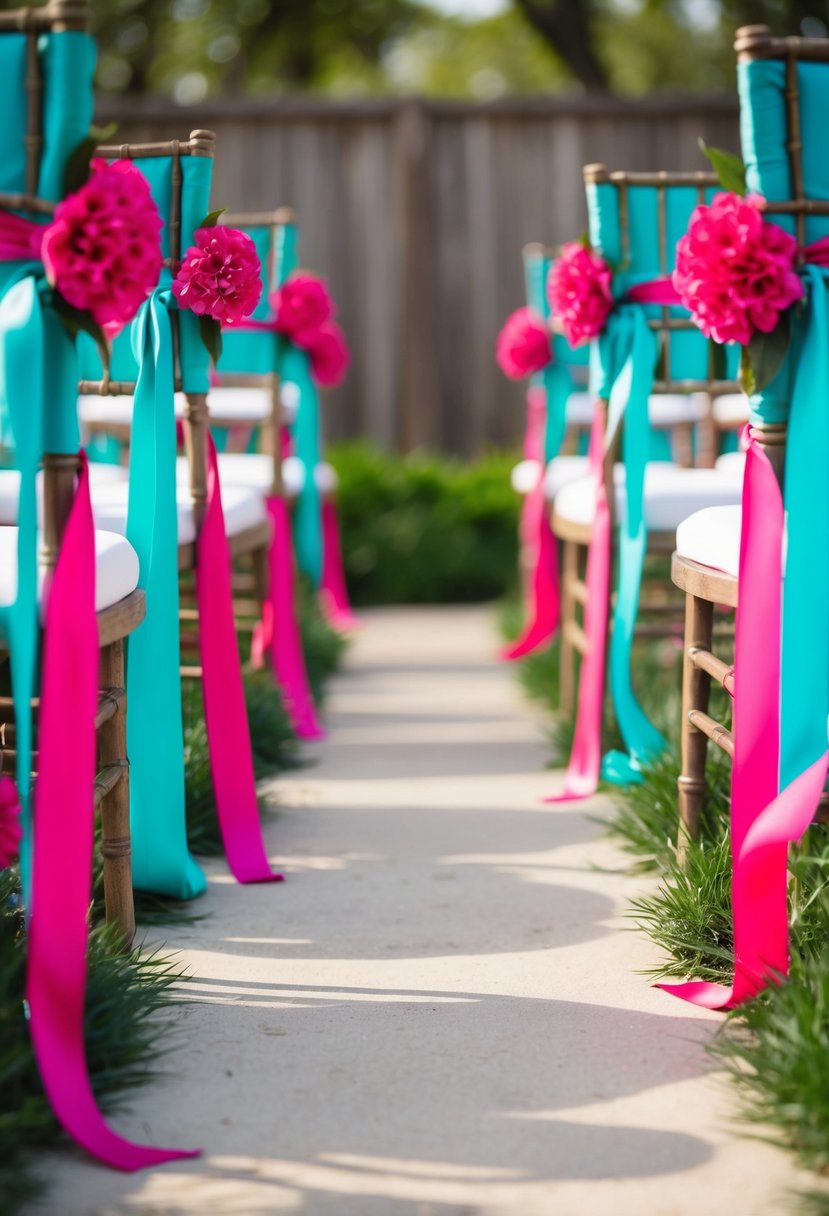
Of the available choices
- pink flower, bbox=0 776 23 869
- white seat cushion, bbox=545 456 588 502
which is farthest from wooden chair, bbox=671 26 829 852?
white seat cushion, bbox=545 456 588 502

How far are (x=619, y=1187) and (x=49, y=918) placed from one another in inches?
28.1

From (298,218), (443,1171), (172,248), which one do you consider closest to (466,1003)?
(443,1171)

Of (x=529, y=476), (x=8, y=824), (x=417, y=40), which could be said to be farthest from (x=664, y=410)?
(x=417, y=40)

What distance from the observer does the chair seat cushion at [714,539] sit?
77.9 inches

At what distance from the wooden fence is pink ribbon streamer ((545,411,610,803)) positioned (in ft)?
12.2

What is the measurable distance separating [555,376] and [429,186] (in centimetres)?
280

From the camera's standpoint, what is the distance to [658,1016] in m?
1.85

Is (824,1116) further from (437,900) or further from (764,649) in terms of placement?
(437,900)

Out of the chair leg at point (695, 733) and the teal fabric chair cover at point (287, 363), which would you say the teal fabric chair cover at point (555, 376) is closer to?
the teal fabric chair cover at point (287, 363)

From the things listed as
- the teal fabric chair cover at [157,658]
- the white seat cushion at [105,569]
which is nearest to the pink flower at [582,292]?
the teal fabric chair cover at [157,658]

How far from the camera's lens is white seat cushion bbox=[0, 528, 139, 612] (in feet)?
5.49

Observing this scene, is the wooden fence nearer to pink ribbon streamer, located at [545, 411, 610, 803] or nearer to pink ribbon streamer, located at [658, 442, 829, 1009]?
pink ribbon streamer, located at [545, 411, 610, 803]

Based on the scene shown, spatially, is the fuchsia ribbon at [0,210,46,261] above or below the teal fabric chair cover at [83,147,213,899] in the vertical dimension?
above

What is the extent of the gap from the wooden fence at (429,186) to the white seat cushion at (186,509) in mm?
3354
